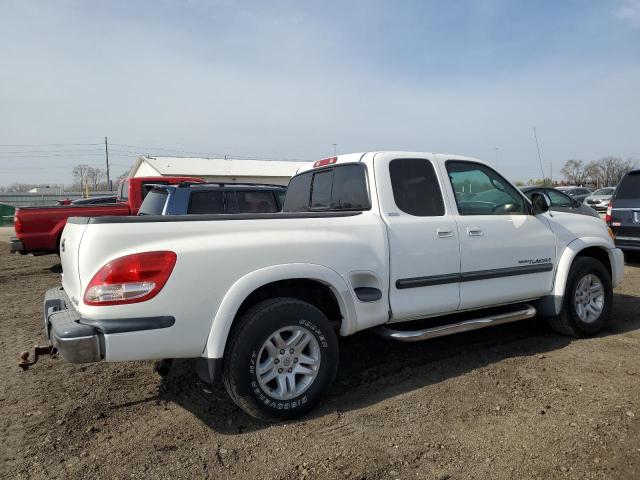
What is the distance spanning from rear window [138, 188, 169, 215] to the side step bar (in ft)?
16.7

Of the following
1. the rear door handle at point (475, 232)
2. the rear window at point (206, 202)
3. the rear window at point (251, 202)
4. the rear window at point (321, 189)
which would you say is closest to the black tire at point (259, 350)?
the rear window at point (321, 189)

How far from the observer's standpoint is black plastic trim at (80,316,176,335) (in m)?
2.96

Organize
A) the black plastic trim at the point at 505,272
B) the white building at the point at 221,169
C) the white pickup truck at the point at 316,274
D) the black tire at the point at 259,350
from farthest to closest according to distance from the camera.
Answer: the white building at the point at 221,169, the black plastic trim at the point at 505,272, the black tire at the point at 259,350, the white pickup truck at the point at 316,274

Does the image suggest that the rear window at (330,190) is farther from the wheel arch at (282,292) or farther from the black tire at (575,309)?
the black tire at (575,309)

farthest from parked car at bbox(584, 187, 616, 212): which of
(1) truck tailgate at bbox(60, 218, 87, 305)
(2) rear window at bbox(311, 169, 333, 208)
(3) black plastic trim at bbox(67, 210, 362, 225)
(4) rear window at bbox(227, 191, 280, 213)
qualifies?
(1) truck tailgate at bbox(60, 218, 87, 305)

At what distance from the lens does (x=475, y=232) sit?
441cm

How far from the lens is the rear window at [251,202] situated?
8.49 meters

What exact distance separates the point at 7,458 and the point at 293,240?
218cm

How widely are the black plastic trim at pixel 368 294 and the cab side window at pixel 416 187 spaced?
74 centimetres

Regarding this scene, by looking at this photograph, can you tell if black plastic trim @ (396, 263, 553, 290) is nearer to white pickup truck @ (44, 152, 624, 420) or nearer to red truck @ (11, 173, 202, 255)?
white pickup truck @ (44, 152, 624, 420)

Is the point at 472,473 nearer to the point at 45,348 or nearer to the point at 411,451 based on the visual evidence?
the point at 411,451

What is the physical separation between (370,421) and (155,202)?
592cm

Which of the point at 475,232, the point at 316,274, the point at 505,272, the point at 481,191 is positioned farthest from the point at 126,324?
the point at 481,191

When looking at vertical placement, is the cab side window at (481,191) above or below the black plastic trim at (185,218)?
above
